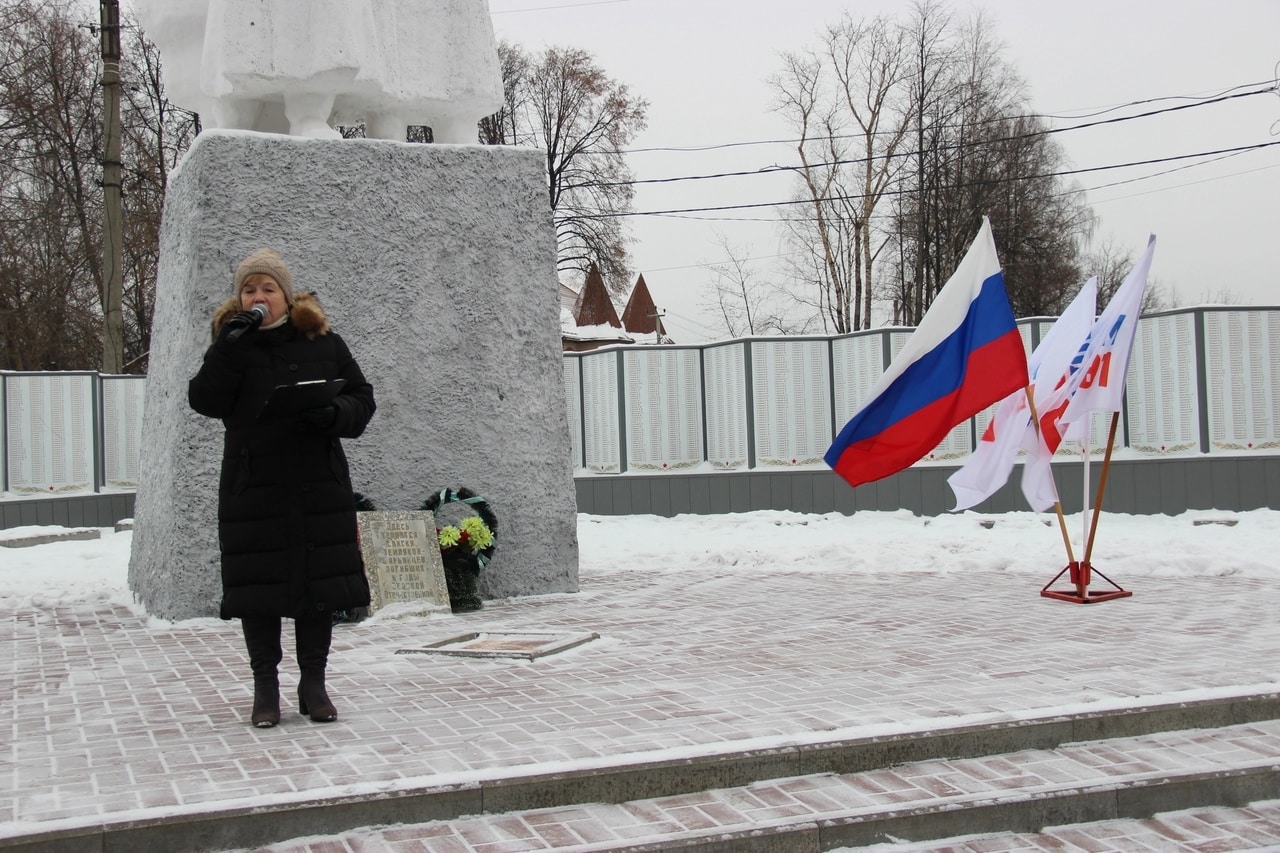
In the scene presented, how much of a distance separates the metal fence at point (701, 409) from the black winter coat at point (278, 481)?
868 centimetres

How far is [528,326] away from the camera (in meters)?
8.45

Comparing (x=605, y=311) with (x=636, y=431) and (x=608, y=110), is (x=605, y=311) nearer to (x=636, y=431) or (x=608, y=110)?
(x=608, y=110)

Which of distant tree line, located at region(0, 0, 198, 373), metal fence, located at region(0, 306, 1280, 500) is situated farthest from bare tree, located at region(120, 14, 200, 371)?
metal fence, located at region(0, 306, 1280, 500)

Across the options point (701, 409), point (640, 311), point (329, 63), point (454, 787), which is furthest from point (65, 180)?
point (640, 311)

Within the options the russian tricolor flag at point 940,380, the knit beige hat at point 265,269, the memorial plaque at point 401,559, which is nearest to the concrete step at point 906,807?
the knit beige hat at point 265,269

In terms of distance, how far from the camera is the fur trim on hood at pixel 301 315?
4.50 m

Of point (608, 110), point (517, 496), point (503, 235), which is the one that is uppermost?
point (608, 110)

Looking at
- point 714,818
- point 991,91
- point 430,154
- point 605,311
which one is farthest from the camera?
point 605,311

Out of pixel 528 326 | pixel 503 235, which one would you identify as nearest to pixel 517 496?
pixel 528 326

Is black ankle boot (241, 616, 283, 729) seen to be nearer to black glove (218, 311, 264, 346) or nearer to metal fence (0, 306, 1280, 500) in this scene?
black glove (218, 311, 264, 346)

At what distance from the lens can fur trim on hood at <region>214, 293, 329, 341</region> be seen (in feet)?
14.8

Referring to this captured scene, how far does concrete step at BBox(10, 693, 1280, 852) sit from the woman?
107 centimetres

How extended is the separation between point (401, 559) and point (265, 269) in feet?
11.1

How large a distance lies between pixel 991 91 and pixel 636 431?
71.1 feet
